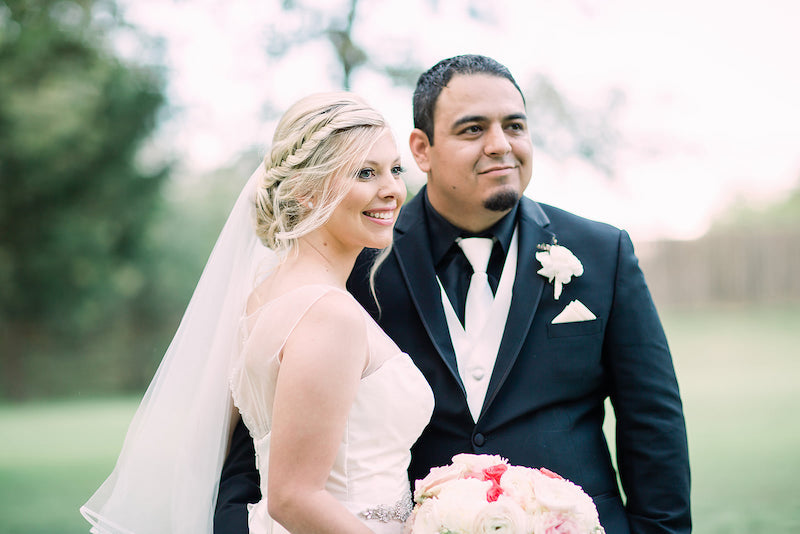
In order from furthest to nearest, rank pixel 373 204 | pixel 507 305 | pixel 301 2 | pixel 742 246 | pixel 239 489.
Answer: pixel 742 246
pixel 301 2
pixel 507 305
pixel 239 489
pixel 373 204

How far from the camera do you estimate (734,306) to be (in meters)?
18.3

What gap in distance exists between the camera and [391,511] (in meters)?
2.35

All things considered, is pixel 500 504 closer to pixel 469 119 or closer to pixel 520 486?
pixel 520 486

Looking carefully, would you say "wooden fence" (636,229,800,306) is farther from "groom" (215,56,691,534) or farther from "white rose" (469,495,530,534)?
"white rose" (469,495,530,534)

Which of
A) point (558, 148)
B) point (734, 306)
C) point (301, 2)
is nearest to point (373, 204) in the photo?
point (301, 2)

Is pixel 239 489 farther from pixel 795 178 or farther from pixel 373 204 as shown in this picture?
pixel 795 178

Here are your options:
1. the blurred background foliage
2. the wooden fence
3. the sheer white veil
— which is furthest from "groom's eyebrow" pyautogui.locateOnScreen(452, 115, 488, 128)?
the wooden fence

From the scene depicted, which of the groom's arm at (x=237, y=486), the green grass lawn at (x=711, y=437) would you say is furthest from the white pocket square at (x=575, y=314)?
the green grass lawn at (x=711, y=437)

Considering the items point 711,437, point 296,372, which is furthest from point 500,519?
point 711,437

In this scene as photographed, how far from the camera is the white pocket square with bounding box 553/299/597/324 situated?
2.88 meters

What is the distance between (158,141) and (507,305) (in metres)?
12.9

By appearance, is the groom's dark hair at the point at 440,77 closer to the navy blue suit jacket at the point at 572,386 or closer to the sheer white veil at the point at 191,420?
the navy blue suit jacket at the point at 572,386

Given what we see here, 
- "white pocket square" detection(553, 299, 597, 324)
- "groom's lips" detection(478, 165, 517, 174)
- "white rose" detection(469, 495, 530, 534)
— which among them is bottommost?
"white rose" detection(469, 495, 530, 534)

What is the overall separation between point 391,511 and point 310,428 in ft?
1.62
